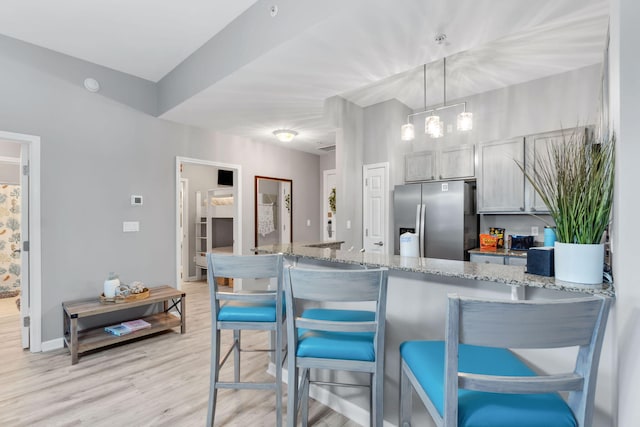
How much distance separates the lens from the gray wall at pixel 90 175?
116 inches

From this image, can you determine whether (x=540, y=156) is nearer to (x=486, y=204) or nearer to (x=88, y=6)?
(x=486, y=204)

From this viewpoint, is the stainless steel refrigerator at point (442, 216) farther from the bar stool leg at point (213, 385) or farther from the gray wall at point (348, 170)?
the bar stool leg at point (213, 385)

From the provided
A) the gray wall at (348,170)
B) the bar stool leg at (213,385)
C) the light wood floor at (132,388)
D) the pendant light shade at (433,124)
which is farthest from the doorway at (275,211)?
the bar stool leg at (213,385)

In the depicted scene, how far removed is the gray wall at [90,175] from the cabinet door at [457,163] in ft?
10.4

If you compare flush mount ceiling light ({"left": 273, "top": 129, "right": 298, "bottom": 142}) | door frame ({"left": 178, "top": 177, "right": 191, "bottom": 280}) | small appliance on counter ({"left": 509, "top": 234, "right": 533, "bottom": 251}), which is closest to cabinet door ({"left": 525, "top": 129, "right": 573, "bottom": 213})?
small appliance on counter ({"left": 509, "top": 234, "right": 533, "bottom": 251})

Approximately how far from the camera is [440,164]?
13.5ft

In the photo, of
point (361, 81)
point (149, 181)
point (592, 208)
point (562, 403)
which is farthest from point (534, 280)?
point (149, 181)

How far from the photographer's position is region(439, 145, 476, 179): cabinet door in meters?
3.90

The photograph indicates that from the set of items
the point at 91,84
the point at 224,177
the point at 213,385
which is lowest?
the point at 213,385

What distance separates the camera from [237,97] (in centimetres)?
310

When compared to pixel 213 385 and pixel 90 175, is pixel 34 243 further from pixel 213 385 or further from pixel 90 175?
pixel 213 385

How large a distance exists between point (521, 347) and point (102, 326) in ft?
12.5

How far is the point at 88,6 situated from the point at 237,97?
4.16 ft

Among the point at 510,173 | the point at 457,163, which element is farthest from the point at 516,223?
the point at 457,163
